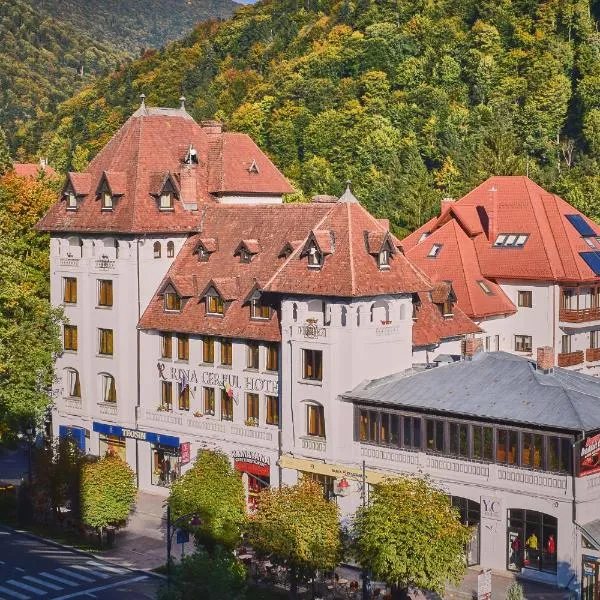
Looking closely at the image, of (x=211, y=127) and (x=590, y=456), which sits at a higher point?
(x=211, y=127)

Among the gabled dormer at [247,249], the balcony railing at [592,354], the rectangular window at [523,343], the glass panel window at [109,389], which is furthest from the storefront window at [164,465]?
the balcony railing at [592,354]

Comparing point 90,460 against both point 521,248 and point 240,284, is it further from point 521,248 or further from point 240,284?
point 521,248

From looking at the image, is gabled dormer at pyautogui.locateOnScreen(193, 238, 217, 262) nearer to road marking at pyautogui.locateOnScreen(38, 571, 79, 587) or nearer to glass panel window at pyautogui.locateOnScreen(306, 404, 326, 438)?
glass panel window at pyautogui.locateOnScreen(306, 404, 326, 438)

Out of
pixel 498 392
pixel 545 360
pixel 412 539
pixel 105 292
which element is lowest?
pixel 412 539

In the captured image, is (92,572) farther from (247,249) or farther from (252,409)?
(247,249)

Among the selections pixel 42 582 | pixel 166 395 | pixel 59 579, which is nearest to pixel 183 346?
pixel 166 395

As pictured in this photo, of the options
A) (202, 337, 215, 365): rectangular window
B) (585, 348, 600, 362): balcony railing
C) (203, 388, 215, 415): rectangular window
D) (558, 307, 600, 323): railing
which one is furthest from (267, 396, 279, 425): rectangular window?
(585, 348, 600, 362): balcony railing
